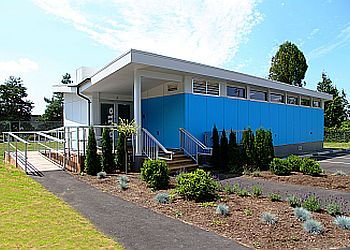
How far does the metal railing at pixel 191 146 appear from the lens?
35.7 feet

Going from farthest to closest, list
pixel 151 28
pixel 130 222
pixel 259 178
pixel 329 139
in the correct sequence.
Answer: pixel 329 139 < pixel 151 28 < pixel 259 178 < pixel 130 222

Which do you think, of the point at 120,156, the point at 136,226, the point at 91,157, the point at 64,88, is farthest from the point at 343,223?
the point at 64,88

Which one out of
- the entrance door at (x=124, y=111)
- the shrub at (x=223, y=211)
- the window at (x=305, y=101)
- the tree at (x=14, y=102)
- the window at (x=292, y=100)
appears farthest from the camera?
the tree at (x=14, y=102)

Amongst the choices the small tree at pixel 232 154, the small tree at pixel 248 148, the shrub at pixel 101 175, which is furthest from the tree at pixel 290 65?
the shrub at pixel 101 175

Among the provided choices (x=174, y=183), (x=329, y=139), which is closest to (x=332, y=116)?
(x=329, y=139)

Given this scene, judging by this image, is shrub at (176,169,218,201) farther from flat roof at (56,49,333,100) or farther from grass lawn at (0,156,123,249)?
flat roof at (56,49,333,100)

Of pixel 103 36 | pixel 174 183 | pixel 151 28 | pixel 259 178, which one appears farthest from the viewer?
pixel 103 36

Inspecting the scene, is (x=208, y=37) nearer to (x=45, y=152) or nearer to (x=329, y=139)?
(x=45, y=152)

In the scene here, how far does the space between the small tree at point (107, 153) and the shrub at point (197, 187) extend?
3.97m

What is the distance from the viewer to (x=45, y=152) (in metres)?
13.4

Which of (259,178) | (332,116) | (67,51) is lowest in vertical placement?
(259,178)

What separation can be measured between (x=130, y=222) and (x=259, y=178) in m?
5.78

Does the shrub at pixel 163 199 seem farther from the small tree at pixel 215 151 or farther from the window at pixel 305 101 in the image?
the window at pixel 305 101

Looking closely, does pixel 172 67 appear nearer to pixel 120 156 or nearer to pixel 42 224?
pixel 120 156
